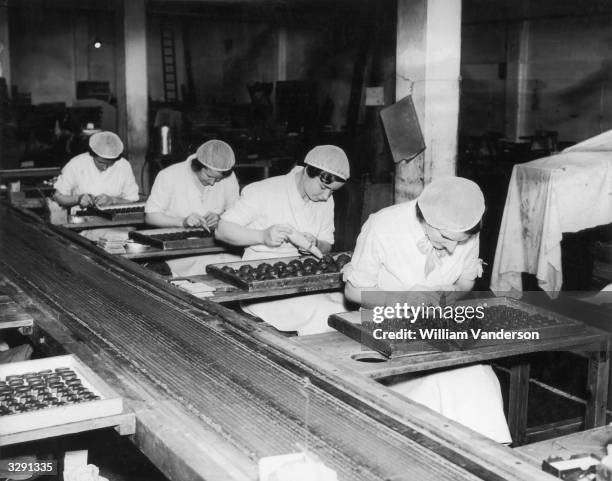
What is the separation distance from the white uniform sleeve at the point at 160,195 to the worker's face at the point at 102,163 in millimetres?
1113

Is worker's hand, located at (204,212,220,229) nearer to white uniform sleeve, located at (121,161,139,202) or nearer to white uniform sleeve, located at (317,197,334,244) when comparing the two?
white uniform sleeve, located at (317,197,334,244)

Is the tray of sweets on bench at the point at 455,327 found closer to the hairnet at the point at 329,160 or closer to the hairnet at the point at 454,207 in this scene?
the hairnet at the point at 454,207

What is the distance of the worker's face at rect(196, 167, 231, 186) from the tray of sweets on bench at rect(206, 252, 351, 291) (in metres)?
1.21

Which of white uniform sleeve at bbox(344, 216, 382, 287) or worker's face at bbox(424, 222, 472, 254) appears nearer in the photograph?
worker's face at bbox(424, 222, 472, 254)

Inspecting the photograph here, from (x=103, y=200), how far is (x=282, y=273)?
3101mm

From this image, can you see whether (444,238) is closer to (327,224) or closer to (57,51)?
(327,224)

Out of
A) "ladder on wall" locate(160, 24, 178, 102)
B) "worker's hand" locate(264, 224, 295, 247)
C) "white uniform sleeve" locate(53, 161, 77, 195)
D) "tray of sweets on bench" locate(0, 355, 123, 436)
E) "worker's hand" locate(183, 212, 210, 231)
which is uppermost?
"ladder on wall" locate(160, 24, 178, 102)

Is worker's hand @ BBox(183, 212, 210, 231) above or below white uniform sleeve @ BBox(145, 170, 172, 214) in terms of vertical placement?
below

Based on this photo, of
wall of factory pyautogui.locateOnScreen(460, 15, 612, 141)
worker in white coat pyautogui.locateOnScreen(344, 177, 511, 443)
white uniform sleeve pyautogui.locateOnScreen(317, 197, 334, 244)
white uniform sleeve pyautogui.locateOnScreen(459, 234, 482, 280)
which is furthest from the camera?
wall of factory pyautogui.locateOnScreen(460, 15, 612, 141)

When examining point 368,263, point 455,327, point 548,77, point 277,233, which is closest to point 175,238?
point 277,233

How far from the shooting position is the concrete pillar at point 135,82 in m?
11.7

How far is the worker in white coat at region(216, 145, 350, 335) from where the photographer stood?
174 inches

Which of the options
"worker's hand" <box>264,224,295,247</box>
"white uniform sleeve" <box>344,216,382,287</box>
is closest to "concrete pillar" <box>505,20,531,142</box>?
"worker's hand" <box>264,224,295,247</box>

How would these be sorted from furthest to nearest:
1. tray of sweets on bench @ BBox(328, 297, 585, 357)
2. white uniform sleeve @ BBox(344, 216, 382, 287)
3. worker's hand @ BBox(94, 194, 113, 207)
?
worker's hand @ BBox(94, 194, 113, 207), white uniform sleeve @ BBox(344, 216, 382, 287), tray of sweets on bench @ BBox(328, 297, 585, 357)
